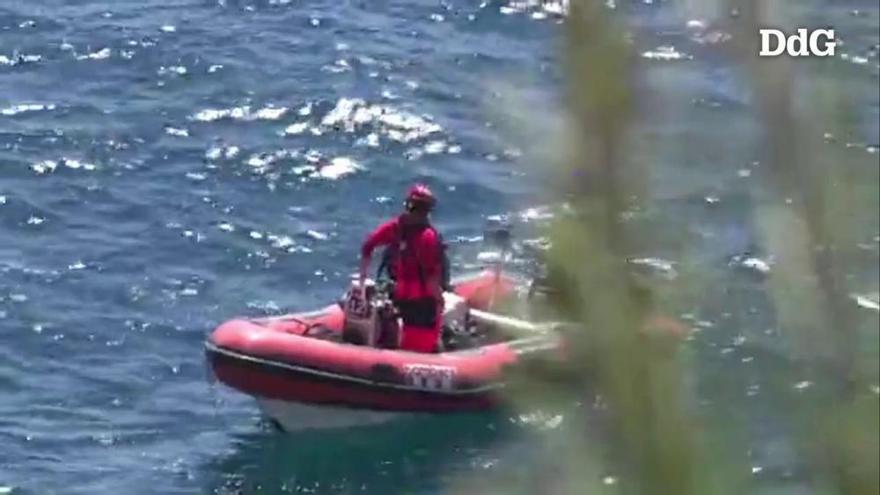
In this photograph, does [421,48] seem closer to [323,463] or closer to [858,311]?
[323,463]

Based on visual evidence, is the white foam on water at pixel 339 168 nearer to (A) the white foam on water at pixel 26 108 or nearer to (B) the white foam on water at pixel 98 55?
(A) the white foam on water at pixel 26 108

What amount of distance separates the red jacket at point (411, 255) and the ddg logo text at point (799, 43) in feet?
32.4

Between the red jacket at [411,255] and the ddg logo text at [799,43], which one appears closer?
the ddg logo text at [799,43]

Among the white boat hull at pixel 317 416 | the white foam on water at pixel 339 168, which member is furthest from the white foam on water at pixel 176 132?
the white boat hull at pixel 317 416

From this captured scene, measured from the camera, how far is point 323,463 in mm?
13297

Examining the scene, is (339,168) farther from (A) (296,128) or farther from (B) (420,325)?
(B) (420,325)

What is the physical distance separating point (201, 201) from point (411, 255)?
4415 mm

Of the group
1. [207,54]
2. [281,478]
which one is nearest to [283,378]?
[281,478]

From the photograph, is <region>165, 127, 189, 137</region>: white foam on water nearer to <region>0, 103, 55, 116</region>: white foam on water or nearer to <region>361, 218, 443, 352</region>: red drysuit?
<region>0, 103, 55, 116</region>: white foam on water

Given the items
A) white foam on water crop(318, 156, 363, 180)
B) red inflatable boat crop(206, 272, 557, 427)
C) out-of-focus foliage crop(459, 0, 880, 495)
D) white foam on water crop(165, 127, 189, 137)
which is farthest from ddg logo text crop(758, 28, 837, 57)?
white foam on water crop(165, 127, 189, 137)

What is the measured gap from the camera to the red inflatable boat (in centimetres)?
1279

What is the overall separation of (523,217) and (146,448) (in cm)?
1053

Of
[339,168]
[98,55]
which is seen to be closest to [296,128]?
[339,168]

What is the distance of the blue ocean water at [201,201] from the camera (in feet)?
43.1
